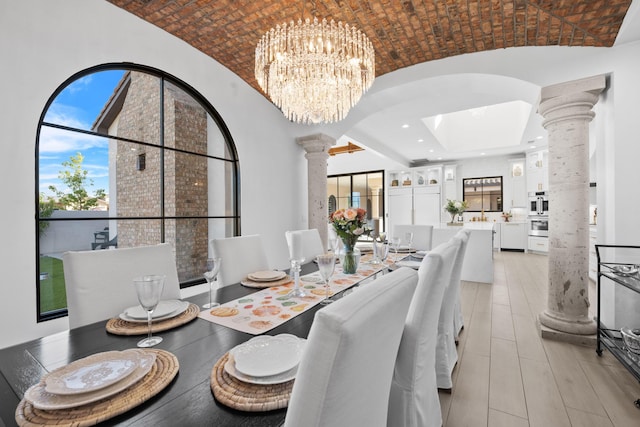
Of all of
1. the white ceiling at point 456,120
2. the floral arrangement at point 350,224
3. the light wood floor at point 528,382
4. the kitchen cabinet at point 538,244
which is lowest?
the light wood floor at point 528,382

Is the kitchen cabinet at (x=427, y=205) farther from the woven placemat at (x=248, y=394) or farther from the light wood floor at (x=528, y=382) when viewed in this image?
the woven placemat at (x=248, y=394)

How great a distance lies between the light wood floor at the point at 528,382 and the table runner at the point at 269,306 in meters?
0.93

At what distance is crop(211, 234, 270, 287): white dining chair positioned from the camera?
1861 mm

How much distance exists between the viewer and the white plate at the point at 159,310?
113 cm

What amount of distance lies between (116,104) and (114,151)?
100 centimetres

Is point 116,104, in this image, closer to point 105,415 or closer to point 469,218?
point 105,415

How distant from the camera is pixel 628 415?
59.1 inches

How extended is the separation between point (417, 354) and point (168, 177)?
179 inches

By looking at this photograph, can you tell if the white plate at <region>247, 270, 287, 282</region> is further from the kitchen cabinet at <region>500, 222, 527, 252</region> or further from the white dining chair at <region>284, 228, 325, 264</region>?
the kitchen cabinet at <region>500, 222, 527, 252</region>

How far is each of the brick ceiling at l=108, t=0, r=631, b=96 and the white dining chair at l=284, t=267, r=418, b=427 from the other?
236 cm

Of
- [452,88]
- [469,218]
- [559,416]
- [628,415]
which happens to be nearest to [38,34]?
[452,88]

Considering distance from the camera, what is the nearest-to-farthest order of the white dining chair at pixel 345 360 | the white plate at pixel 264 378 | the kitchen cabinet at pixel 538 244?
the white dining chair at pixel 345 360 → the white plate at pixel 264 378 → the kitchen cabinet at pixel 538 244

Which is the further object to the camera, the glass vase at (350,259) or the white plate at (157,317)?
the glass vase at (350,259)

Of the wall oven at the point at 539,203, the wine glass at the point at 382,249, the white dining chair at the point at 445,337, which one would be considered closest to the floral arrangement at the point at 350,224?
the wine glass at the point at 382,249
